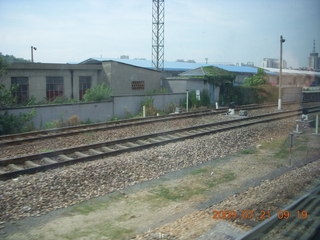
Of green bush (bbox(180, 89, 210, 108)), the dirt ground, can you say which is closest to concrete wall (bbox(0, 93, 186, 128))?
green bush (bbox(180, 89, 210, 108))

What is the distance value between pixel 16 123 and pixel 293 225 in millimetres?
13044

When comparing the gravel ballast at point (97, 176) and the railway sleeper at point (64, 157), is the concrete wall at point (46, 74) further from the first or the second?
the gravel ballast at point (97, 176)

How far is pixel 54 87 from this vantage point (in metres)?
24.9

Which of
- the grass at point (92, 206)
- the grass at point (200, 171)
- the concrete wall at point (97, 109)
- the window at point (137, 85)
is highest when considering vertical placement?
the window at point (137, 85)

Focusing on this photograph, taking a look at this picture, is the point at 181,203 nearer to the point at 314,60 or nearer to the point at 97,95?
the point at 314,60

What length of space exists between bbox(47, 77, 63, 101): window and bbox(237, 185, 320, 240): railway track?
2209cm

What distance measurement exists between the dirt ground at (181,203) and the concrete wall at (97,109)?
974 centimetres

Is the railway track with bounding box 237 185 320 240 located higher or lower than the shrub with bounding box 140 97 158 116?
lower

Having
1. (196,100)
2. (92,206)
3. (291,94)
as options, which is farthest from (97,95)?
(291,94)

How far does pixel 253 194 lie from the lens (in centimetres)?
696

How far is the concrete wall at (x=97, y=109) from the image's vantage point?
15.9 m

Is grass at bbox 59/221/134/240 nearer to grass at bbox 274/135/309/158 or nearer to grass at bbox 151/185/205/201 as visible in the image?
grass at bbox 151/185/205/201

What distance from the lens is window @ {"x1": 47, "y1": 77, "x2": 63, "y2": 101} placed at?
24.6m

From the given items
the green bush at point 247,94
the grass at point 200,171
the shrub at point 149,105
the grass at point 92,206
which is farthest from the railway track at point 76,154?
the green bush at point 247,94
